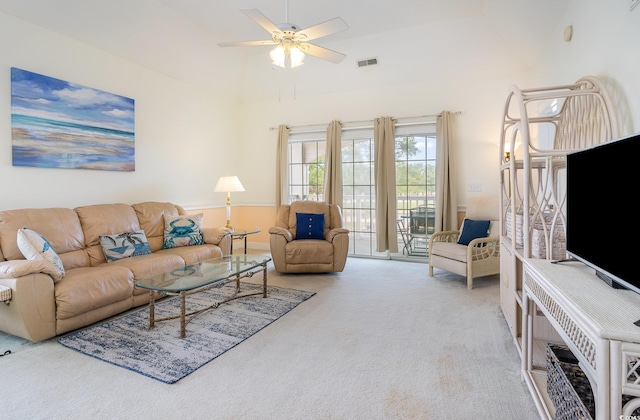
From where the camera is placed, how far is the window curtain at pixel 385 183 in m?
5.22

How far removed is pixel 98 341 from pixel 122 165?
2.37 meters

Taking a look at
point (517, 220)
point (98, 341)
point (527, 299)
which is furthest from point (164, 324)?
point (517, 220)

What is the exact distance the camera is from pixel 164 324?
9.23 ft

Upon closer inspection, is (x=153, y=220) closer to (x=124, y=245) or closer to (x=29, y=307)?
(x=124, y=245)

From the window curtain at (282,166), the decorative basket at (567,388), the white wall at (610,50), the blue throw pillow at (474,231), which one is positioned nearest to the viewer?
the decorative basket at (567,388)

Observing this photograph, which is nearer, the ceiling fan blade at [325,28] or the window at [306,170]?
the ceiling fan blade at [325,28]

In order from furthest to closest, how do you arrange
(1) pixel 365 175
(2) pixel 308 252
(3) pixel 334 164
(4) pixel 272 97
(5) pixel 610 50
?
(4) pixel 272 97 < (1) pixel 365 175 < (3) pixel 334 164 < (2) pixel 308 252 < (5) pixel 610 50

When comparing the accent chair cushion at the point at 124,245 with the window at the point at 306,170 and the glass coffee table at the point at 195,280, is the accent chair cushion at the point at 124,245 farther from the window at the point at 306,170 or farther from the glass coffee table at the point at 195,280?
the window at the point at 306,170

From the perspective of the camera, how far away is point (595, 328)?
0.99 metres

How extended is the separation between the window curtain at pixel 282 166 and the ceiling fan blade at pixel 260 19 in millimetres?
3089

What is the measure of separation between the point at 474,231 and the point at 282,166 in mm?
3265

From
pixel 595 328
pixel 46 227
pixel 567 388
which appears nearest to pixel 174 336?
pixel 46 227

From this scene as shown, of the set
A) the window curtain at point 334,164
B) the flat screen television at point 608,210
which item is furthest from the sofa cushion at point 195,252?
the flat screen television at point 608,210

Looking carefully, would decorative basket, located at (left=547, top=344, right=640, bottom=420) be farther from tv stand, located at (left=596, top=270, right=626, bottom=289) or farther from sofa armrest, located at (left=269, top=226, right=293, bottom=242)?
sofa armrest, located at (left=269, top=226, right=293, bottom=242)
